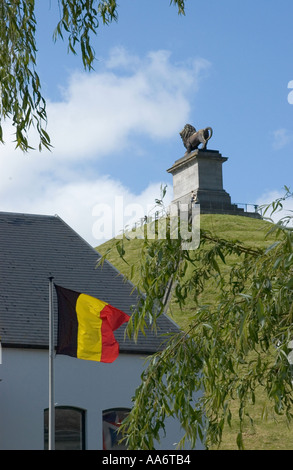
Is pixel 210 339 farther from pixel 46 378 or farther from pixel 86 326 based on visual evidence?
pixel 46 378

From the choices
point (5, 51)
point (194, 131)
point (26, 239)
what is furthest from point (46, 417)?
point (194, 131)

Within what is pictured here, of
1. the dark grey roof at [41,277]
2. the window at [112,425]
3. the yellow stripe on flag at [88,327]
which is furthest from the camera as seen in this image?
the dark grey roof at [41,277]

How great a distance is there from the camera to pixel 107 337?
58.4 feet

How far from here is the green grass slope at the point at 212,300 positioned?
2586 cm

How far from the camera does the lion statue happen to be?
203ft

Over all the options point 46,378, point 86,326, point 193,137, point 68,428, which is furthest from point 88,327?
point 193,137

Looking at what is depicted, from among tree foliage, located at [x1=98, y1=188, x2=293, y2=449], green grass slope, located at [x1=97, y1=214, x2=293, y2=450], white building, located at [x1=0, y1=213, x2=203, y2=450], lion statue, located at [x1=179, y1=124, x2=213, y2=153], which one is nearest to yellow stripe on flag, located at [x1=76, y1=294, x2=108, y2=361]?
green grass slope, located at [x1=97, y1=214, x2=293, y2=450]

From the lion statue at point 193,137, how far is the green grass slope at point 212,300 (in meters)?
8.02

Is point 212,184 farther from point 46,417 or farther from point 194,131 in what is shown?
point 46,417

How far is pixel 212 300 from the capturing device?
4072cm

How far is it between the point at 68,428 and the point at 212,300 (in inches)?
825

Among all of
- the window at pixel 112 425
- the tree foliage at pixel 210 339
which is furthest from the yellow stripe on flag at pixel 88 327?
the tree foliage at pixel 210 339

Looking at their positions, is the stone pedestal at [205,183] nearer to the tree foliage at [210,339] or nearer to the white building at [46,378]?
the white building at [46,378]

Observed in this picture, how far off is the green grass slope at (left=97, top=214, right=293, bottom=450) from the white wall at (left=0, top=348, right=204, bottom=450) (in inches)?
Result: 125
